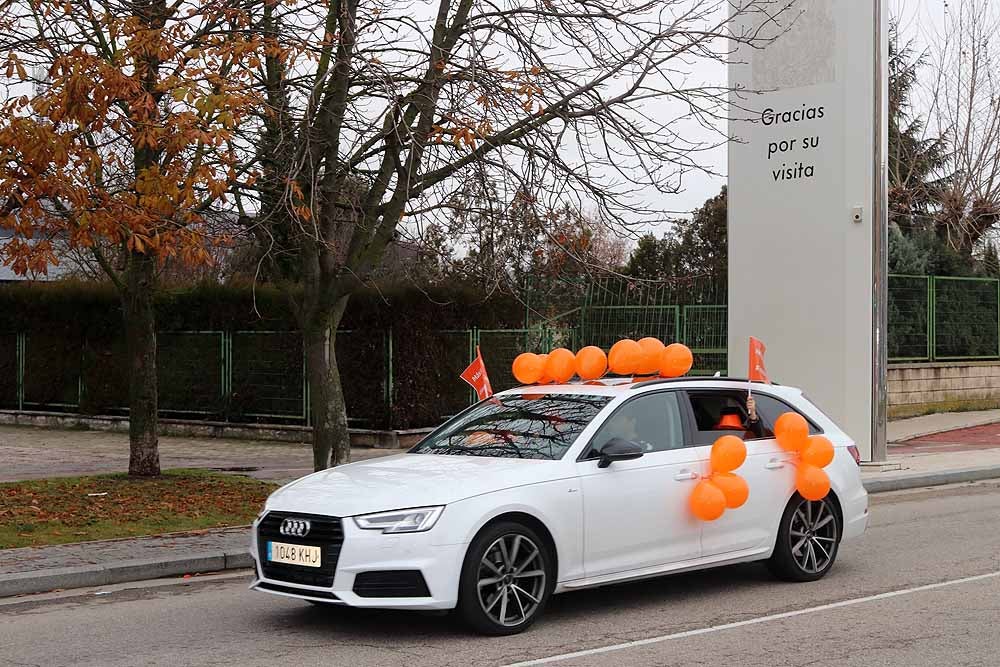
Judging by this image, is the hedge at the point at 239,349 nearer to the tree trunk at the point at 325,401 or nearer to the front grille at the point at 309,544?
the tree trunk at the point at 325,401

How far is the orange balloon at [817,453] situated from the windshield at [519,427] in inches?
69.7

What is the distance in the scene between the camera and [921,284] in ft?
81.2

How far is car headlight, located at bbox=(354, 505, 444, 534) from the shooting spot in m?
7.14

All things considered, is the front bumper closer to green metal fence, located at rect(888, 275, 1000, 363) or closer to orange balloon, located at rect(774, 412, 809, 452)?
orange balloon, located at rect(774, 412, 809, 452)

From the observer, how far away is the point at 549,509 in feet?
25.0

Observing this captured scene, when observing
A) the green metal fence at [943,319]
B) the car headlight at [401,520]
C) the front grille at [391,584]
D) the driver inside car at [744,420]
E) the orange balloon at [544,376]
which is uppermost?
the green metal fence at [943,319]

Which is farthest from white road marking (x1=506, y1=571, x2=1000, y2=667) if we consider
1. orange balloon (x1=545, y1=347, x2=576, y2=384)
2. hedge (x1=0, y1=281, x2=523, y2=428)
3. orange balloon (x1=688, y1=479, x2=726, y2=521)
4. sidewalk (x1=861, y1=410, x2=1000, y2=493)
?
hedge (x1=0, y1=281, x2=523, y2=428)

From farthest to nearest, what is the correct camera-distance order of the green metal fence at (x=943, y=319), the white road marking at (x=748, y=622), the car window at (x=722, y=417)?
the green metal fence at (x=943, y=319)
the car window at (x=722, y=417)
the white road marking at (x=748, y=622)

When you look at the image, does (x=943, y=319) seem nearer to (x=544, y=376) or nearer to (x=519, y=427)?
(x=544, y=376)

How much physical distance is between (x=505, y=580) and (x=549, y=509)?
523 millimetres

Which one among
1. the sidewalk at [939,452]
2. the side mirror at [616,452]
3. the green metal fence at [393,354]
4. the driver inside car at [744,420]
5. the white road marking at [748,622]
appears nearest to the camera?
the white road marking at [748,622]

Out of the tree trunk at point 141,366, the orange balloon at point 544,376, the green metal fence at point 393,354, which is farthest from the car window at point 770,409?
the green metal fence at point 393,354

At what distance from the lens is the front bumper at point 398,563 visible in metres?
7.09

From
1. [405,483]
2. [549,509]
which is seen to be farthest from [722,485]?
[405,483]
